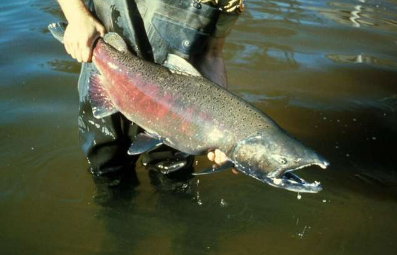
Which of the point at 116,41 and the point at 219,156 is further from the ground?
the point at 116,41

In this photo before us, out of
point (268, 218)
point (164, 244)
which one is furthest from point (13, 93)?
point (268, 218)

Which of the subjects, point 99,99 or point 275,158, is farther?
point 99,99

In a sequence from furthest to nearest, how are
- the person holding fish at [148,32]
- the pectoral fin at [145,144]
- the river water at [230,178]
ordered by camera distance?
the river water at [230,178] → the person holding fish at [148,32] → the pectoral fin at [145,144]

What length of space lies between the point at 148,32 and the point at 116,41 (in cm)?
24

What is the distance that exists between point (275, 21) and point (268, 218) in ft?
15.0

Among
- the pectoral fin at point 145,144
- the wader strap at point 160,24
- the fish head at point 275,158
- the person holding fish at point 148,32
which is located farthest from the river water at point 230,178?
the wader strap at point 160,24

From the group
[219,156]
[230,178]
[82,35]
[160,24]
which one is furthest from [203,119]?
[230,178]

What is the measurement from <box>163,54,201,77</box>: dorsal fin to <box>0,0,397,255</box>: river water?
146 cm

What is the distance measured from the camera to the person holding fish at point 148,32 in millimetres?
2736

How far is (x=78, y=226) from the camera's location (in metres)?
3.50

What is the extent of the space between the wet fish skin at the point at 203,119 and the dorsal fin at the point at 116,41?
3 centimetres

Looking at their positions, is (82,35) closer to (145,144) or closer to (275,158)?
(145,144)

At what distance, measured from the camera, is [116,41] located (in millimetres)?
2760

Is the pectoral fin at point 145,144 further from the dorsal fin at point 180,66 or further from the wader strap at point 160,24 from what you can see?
the wader strap at point 160,24
